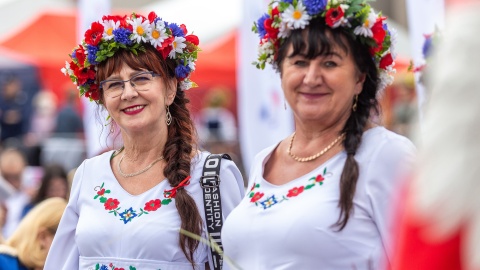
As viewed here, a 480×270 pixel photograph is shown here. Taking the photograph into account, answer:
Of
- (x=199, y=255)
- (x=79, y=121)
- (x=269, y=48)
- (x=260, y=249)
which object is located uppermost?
(x=269, y=48)

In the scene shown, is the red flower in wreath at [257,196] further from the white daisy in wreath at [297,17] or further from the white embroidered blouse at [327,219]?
the white daisy in wreath at [297,17]

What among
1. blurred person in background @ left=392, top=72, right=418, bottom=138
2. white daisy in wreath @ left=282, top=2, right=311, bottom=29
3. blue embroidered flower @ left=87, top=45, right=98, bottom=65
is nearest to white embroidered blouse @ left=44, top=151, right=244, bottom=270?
blue embroidered flower @ left=87, top=45, right=98, bottom=65

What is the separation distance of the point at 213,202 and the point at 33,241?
5.42 feet

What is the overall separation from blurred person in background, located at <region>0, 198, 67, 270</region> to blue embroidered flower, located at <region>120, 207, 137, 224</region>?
4.35ft

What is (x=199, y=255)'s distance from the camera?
3924 millimetres

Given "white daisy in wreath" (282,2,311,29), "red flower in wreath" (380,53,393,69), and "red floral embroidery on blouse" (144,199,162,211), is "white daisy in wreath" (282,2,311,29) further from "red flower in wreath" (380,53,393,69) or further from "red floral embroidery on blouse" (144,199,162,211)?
"red floral embroidery on blouse" (144,199,162,211)

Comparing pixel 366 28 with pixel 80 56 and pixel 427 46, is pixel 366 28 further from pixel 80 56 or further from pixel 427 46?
pixel 427 46

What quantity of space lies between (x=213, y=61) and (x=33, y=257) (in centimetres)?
1138

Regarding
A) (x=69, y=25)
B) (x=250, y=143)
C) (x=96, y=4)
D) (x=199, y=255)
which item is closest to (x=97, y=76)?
(x=199, y=255)

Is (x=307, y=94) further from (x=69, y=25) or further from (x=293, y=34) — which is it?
(x=69, y=25)

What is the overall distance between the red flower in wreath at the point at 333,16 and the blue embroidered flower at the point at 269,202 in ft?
2.05

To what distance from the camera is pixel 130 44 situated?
4285 millimetres

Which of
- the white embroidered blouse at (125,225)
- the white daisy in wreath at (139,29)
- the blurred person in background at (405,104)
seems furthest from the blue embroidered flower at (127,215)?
the blurred person in background at (405,104)

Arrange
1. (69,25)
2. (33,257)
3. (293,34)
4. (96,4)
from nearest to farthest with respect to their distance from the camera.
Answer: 1. (293,34)
2. (33,257)
3. (96,4)
4. (69,25)
